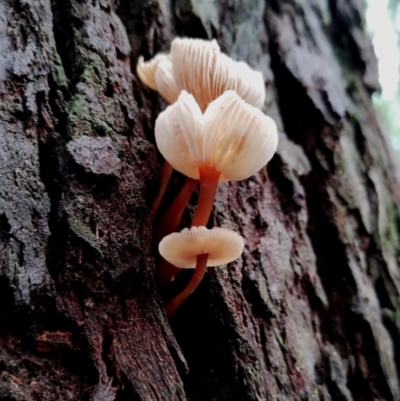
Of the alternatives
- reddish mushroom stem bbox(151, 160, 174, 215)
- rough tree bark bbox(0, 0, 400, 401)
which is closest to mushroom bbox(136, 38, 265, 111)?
rough tree bark bbox(0, 0, 400, 401)

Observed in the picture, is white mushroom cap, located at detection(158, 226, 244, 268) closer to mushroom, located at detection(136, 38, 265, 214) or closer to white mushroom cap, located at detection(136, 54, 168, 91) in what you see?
mushroom, located at detection(136, 38, 265, 214)

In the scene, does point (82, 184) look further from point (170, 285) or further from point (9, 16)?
point (9, 16)

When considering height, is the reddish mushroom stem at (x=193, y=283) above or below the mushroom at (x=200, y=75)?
below

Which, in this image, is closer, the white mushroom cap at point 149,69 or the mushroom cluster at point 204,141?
the mushroom cluster at point 204,141

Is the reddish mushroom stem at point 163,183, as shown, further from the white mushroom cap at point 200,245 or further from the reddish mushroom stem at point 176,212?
the white mushroom cap at point 200,245

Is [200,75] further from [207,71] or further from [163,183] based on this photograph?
[163,183]

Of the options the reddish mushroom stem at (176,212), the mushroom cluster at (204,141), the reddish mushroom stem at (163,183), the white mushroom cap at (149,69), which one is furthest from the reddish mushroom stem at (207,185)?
the white mushroom cap at (149,69)
